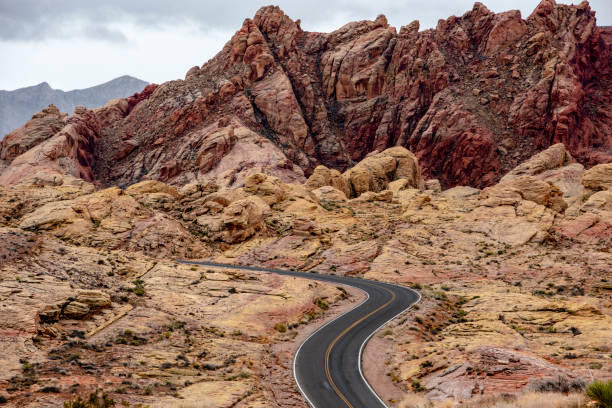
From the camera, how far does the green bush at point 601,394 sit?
12.4 meters

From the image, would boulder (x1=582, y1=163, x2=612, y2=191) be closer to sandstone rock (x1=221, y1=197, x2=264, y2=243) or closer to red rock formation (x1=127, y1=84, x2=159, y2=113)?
sandstone rock (x1=221, y1=197, x2=264, y2=243)

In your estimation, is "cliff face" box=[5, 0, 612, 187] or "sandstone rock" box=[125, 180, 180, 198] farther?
"cliff face" box=[5, 0, 612, 187]

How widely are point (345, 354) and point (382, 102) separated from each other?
372 feet

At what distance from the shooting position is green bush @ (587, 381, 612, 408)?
12.4 m

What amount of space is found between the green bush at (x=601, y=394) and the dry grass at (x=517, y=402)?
594 mm

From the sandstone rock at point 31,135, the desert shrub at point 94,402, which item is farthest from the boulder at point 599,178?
the sandstone rock at point 31,135

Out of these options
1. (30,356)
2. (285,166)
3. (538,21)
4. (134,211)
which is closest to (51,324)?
(30,356)

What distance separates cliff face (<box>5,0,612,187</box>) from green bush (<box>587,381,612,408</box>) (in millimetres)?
88161

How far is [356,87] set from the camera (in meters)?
133

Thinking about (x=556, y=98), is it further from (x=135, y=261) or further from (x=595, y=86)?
(x=135, y=261)

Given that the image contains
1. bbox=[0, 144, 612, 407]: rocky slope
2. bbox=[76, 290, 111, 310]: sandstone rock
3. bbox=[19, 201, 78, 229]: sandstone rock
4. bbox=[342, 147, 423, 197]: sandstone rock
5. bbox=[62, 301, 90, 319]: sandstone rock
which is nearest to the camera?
bbox=[0, 144, 612, 407]: rocky slope

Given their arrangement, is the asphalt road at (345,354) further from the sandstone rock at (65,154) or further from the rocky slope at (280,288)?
the sandstone rock at (65,154)

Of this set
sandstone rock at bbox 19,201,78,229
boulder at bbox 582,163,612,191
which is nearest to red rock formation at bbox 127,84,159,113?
sandstone rock at bbox 19,201,78,229

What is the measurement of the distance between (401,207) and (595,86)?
91.6m
